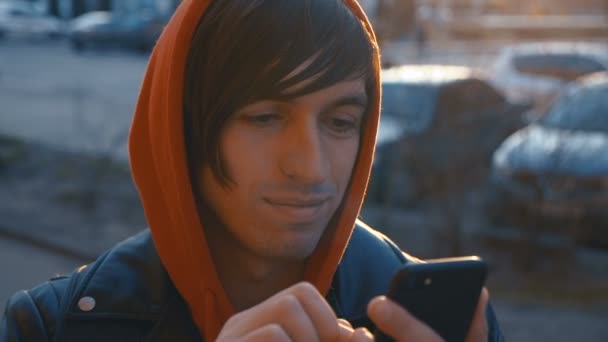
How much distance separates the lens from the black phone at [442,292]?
3.55 feet

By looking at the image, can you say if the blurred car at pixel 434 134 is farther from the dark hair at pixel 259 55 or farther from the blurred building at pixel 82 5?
the blurred building at pixel 82 5

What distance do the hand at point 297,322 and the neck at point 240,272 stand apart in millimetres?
476

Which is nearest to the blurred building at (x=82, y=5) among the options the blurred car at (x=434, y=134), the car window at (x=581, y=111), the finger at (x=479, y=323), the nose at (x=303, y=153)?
the blurred car at (x=434, y=134)

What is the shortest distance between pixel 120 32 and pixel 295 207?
27984 millimetres

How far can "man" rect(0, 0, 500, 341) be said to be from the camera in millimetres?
1463

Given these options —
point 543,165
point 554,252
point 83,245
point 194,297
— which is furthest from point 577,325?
point 194,297

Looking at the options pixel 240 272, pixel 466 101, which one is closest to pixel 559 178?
pixel 466 101

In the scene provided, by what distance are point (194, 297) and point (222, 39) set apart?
49 cm

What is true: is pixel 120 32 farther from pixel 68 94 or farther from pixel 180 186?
pixel 180 186

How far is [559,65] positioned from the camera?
43.6 ft

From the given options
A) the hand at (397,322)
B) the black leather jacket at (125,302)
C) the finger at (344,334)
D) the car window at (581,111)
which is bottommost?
the car window at (581,111)

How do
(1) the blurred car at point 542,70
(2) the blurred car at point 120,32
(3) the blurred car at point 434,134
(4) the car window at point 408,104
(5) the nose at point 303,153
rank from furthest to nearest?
(2) the blurred car at point 120,32 → (1) the blurred car at point 542,70 → (4) the car window at point 408,104 → (3) the blurred car at point 434,134 → (5) the nose at point 303,153

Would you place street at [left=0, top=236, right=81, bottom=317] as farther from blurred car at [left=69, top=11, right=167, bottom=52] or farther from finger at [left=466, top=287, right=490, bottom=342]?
blurred car at [left=69, top=11, right=167, bottom=52]

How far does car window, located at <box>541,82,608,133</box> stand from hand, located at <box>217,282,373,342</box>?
21.0ft
